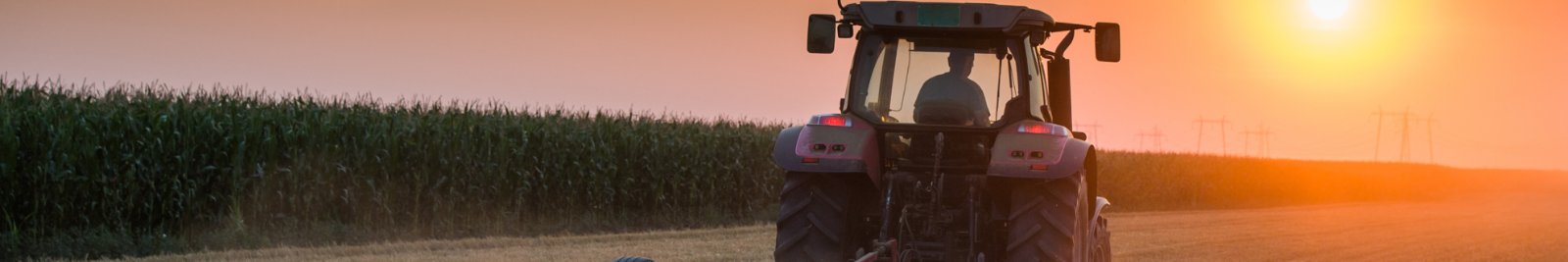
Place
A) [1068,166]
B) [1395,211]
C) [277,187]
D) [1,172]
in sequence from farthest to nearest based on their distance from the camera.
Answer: [1395,211], [277,187], [1,172], [1068,166]

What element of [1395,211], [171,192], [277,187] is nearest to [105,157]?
[171,192]

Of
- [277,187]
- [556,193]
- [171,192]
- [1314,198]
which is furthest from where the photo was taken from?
[1314,198]

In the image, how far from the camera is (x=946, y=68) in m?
5.42

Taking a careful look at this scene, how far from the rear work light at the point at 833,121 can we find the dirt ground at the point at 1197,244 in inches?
180

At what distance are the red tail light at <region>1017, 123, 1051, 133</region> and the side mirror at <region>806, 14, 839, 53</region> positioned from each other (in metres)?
1.02

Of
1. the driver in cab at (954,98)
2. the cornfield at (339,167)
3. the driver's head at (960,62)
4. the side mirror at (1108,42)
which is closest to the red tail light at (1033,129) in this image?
the driver in cab at (954,98)

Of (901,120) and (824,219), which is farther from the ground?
(901,120)

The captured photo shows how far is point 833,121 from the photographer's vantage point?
16.0 feet

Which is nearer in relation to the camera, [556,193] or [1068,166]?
[1068,166]

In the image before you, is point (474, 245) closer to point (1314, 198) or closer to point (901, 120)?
point (901, 120)

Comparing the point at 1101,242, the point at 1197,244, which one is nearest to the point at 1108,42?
the point at 1101,242

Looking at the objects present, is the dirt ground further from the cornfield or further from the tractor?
the tractor

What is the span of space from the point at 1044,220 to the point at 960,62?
3.27 feet

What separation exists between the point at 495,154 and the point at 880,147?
29.7 feet
